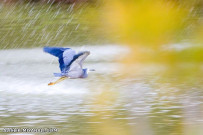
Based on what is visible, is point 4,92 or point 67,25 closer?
point 4,92

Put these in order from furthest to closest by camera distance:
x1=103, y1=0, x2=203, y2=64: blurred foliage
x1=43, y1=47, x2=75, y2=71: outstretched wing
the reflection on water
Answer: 1. x1=43, y1=47, x2=75, y2=71: outstretched wing
2. the reflection on water
3. x1=103, y1=0, x2=203, y2=64: blurred foliage

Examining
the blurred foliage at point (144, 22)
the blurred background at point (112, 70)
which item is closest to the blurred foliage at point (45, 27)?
the blurred background at point (112, 70)

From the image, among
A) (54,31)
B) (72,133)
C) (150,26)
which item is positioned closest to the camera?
(150,26)

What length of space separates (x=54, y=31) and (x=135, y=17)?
7887 millimetres

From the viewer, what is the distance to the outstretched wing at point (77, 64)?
220cm

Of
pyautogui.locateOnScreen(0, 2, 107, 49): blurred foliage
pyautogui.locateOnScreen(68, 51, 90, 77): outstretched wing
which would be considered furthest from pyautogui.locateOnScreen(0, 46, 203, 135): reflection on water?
pyautogui.locateOnScreen(0, 2, 107, 49): blurred foliage

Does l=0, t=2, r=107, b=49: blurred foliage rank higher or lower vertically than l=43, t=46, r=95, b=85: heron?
higher

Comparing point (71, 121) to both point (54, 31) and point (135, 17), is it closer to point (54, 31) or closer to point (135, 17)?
point (135, 17)

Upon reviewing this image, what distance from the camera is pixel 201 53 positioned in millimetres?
755

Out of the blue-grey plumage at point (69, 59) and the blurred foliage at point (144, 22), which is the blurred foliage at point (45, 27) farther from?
the blurred foliage at point (144, 22)

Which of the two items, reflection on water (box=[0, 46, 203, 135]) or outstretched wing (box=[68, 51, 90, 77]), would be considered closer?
reflection on water (box=[0, 46, 203, 135])

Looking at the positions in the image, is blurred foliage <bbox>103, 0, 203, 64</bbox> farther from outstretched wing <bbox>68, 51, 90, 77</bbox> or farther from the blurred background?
outstretched wing <bbox>68, 51, 90, 77</bbox>

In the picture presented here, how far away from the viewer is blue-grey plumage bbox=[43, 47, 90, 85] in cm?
217

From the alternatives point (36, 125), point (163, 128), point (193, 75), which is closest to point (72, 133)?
point (36, 125)
